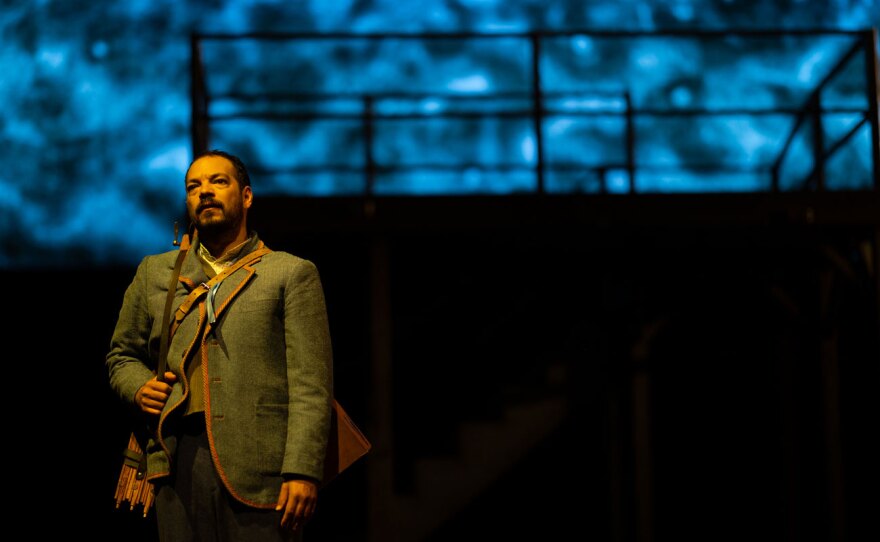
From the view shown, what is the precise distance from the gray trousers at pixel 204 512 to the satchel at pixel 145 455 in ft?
0.23

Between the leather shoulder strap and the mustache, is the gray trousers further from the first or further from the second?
the mustache

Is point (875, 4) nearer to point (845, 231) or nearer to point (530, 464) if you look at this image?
point (530, 464)

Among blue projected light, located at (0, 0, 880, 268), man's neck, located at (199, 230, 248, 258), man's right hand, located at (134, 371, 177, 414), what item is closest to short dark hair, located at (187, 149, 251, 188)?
man's neck, located at (199, 230, 248, 258)

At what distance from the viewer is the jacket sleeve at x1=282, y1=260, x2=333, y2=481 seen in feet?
9.20

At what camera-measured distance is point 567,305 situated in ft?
37.9

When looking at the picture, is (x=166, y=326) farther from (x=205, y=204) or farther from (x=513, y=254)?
(x=513, y=254)

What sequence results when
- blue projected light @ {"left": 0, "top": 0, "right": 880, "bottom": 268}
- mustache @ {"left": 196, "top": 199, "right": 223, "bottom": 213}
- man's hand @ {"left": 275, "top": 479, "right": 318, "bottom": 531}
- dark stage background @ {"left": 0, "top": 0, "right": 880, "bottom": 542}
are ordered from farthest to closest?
blue projected light @ {"left": 0, "top": 0, "right": 880, "bottom": 268}, dark stage background @ {"left": 0, "top": 0, "right": 880, "bottom": 542}, mustache @ {"left": 196, "top": 199, "right": 223, "bottom": 213}, man's hand @ {"left": 275, "top": 479, "right": 318, "bottom": 531}

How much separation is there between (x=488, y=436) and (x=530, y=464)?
15.7ft

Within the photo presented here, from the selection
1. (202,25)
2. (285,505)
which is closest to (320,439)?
(285,505)

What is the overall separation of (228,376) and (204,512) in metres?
0.29

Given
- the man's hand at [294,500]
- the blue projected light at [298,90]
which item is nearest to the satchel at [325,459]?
the man's hand at [294,500]

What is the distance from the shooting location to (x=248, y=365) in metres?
2.87

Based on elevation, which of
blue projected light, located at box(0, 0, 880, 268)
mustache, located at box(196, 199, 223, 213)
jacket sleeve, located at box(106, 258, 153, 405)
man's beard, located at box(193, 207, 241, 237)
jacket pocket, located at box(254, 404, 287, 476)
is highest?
blue projected light, located at box(0, 0, 880, 268)

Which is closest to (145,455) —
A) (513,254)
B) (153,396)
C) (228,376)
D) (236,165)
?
(153,396)
